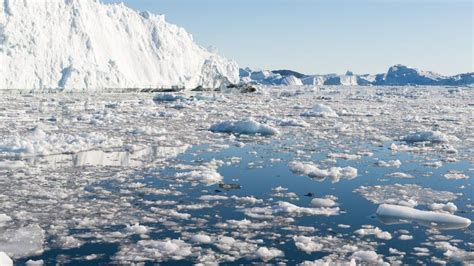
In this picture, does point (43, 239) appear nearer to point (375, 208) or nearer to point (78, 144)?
point (375, 208)

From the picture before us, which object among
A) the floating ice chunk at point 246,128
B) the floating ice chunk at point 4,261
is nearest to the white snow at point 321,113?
the floating ice chunk at point 246,128

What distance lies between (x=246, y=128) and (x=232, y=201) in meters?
9.03

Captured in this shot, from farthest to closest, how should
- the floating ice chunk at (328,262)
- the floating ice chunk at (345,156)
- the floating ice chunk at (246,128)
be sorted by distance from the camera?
the floating ice chunk at (246,128) → the floating ice chunk at (345,156) → the floating ice chunk at (328,262)

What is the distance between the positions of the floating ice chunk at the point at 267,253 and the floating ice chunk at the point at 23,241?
6.78 ft

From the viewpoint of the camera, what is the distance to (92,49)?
54562mm

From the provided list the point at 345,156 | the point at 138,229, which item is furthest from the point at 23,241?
the point at 345,156

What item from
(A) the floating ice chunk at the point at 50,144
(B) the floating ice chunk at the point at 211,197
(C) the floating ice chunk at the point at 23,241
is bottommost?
(B) the floating ice chunk at the point at 211,197

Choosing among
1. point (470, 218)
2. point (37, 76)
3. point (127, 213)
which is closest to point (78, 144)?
point (127, 213)

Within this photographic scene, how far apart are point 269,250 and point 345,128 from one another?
41.7ft

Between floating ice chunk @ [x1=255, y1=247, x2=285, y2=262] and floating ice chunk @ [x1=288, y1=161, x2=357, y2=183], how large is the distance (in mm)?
3800

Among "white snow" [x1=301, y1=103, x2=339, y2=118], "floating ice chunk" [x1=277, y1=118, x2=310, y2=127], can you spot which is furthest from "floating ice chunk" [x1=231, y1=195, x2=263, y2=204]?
"white snow" [x1=301, y1=103, x2=339, y2=118]

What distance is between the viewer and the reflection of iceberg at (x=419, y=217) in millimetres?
5984

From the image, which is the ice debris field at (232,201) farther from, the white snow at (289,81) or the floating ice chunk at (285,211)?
the white snow at (289,81)

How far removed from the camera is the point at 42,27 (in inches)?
1954
